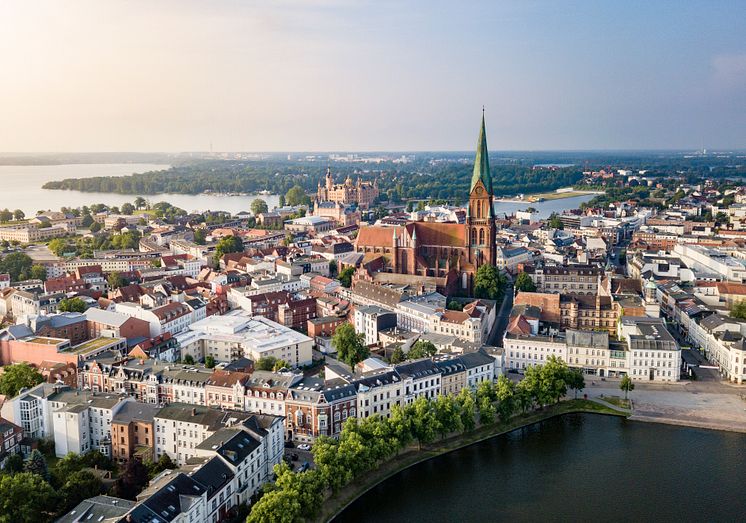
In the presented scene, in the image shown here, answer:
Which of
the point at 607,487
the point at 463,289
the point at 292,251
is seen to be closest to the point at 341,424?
the point at 607,487

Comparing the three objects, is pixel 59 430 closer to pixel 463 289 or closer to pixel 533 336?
pixel 533 336

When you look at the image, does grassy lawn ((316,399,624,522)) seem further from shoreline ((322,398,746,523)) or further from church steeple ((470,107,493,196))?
church steeple ((470,107,493,196))

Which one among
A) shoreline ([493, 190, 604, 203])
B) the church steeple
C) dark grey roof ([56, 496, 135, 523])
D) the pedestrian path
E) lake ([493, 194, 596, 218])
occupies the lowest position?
the pedestrian path

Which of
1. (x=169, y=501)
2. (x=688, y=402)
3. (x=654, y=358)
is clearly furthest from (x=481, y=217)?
(x=169, y=501)

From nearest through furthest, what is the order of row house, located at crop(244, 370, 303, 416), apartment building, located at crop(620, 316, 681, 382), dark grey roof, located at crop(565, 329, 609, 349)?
row house, located at crop(244, 370, 303, 416) → apartment building, located at crop(620, 316, 681, 382) → dark grey roof, located at crop(565, 329, 609, 349)

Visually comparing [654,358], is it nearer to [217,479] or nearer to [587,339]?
[587,339]

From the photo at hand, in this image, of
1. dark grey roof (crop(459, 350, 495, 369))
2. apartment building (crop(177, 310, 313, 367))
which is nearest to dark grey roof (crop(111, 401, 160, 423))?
apartment building (crop(177, 310, 313, 367))
